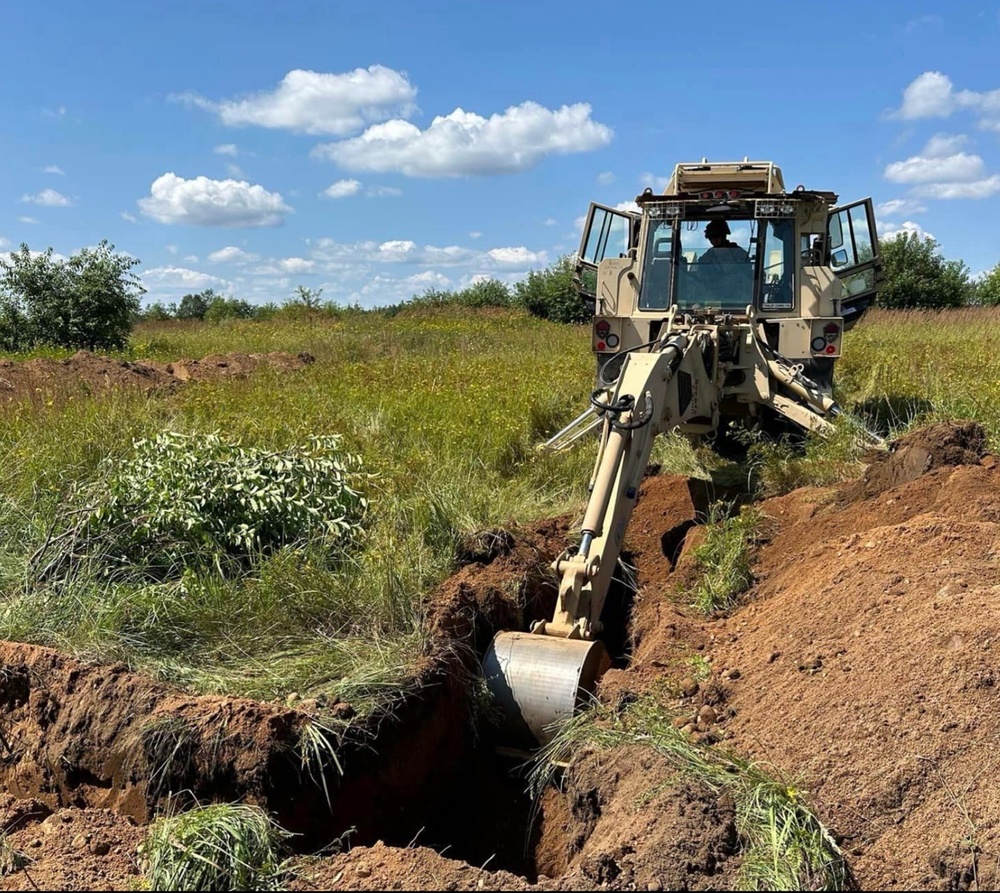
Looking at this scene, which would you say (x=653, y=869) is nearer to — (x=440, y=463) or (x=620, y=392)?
(x=620, y=392)

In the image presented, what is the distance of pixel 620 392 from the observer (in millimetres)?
4520

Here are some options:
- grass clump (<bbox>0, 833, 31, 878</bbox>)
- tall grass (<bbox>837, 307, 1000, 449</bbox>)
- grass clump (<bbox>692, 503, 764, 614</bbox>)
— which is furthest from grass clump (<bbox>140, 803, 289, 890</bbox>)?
tall grass (<bbox>837, 307, 1000, 449</bbox>)

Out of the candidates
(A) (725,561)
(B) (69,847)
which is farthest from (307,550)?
(A) (725,561)

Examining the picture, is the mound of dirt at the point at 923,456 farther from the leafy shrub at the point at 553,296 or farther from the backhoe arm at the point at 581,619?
the leafy shrub at the point at 553,296

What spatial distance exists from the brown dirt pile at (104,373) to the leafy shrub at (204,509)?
333cm

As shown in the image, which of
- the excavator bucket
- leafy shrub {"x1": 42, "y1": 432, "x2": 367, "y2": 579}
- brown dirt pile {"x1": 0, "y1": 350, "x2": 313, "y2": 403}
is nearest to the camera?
the excavator bucket

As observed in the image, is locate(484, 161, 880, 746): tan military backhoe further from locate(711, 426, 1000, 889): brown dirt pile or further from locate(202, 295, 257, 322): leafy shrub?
locate(202, 295, 257, 322): leafy shrub

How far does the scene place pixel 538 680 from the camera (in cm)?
375

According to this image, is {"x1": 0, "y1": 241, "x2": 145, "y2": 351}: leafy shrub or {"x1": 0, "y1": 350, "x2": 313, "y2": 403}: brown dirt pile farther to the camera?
{"x1": 0, "y1": 241, "x2": 145, "y2": 351}: leafy shrub

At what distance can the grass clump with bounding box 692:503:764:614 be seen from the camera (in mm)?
4715

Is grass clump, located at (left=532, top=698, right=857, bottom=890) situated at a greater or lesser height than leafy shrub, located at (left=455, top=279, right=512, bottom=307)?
lesser

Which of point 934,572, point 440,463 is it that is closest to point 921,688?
point 934,572

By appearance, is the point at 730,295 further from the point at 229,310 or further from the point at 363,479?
the point at 229,310

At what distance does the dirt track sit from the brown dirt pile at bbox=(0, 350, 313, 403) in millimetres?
5287
